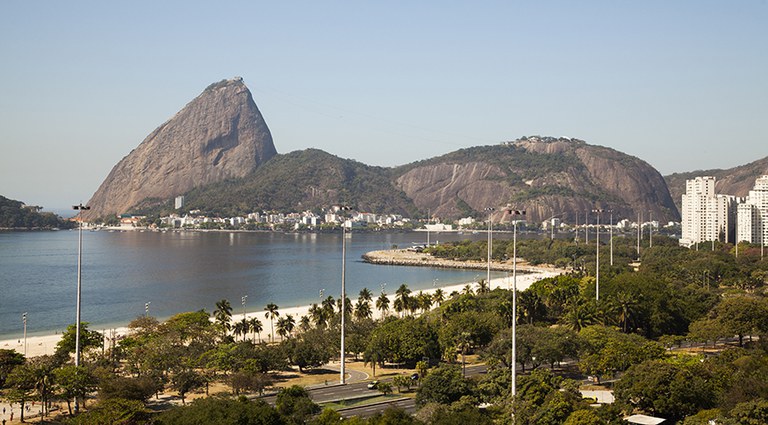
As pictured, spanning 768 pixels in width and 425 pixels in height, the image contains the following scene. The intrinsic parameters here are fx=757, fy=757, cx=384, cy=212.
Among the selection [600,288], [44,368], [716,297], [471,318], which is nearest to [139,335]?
[44,368]

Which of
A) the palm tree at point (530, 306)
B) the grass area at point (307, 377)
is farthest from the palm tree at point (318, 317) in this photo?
the palm tree at point (530, 306)

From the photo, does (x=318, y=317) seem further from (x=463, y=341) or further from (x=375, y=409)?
(x=375, y=409)

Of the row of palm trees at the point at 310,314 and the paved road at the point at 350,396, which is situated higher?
the row of palm trees at the point at 310,314

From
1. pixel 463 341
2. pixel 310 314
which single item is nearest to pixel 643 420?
pixel 463 341

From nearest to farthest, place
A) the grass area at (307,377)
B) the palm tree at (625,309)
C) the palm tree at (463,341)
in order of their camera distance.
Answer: the grass area at (307,377), the palm tree at (463,341), the palm tree at (625,309)

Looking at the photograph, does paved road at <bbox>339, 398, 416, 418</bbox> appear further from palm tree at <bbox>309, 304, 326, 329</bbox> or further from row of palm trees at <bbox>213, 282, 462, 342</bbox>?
palm tree at <bbox>309, 304, 326, 329</bbox>

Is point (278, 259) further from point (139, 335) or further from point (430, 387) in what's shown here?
point (430, 387)

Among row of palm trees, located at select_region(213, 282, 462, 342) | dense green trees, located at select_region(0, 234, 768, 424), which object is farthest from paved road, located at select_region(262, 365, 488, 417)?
row of palm trees, located at select_region(213, 282, 462, 342)

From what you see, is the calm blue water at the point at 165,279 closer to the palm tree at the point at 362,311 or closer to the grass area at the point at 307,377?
the palm tree at the point at 362,311
